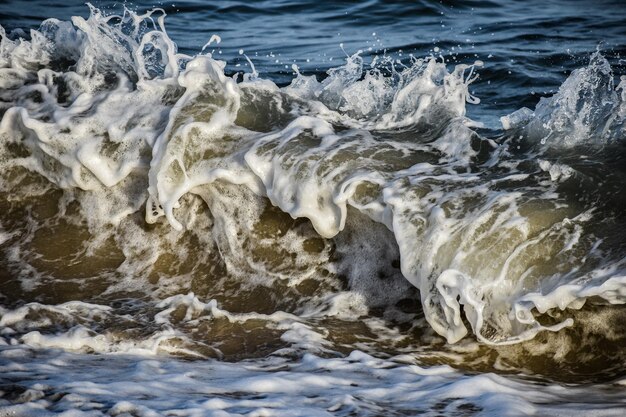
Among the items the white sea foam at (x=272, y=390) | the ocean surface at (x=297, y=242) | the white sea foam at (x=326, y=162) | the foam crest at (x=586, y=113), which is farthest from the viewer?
the foam crest at (x=586, y=113)

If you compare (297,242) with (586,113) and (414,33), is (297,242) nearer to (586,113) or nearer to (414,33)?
(586,113)

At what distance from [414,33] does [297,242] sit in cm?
586

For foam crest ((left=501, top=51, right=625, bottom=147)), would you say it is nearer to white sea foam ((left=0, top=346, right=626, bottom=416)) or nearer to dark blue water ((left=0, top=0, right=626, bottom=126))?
white sea foam ((left=0, top=346, right=626, bottom=416))

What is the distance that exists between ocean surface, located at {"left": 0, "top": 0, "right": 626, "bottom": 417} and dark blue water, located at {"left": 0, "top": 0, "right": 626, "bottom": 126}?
2.23 m

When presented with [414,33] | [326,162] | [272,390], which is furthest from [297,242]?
[414,33]

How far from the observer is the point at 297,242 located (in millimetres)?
4836

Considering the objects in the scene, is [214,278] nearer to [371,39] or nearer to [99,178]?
[99,178]

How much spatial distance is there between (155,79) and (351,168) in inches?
59.3

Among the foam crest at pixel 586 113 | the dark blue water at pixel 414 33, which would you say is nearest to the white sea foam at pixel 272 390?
the foam crest at pixel 586 113

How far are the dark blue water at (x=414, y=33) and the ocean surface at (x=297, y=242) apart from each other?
223cm

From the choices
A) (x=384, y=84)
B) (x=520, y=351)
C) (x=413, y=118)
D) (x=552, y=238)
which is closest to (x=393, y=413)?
(x=520, y=351)

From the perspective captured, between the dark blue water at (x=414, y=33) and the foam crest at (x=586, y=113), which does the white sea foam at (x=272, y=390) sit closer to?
the foam crest at (x=586, y=113)

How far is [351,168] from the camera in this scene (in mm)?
4766

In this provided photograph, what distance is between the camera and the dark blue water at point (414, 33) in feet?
27.7
